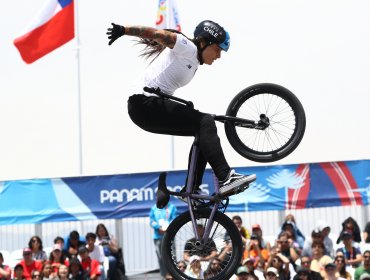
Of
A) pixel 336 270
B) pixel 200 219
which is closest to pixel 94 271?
pixel 336 270

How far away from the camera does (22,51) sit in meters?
24.7

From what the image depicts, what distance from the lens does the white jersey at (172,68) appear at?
38.2 ft

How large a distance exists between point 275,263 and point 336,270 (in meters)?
0.98

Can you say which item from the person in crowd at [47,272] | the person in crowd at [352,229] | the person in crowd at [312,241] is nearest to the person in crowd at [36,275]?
the person in crowd at [47,272]

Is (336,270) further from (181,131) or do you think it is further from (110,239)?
(181,131)

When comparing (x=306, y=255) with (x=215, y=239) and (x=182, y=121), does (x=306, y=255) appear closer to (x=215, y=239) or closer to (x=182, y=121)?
(x=215, y=239)

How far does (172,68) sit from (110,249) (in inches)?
312

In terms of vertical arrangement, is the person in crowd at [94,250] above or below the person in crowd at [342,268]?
above

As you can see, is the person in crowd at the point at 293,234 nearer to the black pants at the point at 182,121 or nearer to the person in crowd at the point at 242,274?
the person in crowd at the point at 242,274

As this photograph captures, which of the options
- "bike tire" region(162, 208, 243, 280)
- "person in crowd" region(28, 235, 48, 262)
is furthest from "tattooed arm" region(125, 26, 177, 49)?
"person in crowd" region(28, 235, 48, 262)

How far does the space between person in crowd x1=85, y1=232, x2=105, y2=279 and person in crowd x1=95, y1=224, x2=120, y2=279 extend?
22cm

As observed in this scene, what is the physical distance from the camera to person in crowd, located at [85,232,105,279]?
18.6m

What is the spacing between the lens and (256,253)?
18.2m

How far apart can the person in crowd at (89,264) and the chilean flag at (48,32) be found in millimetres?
7609
